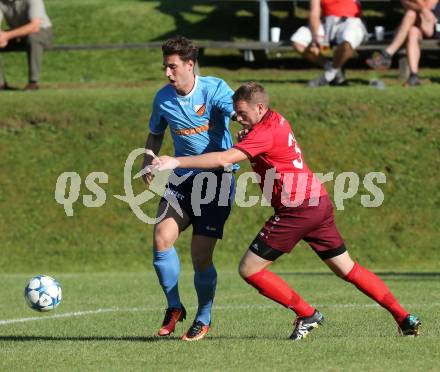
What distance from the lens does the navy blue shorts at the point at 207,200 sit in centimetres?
879

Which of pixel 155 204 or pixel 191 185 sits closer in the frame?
pixel 191 185

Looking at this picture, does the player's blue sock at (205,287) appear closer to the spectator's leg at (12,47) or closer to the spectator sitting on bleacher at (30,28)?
the spectator sitting on bleacher at (30,28)

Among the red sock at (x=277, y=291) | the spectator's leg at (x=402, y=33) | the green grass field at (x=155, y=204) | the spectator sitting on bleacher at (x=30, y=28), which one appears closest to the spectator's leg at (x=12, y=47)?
the spectator sitting on bleacher at (x=30, y=28)

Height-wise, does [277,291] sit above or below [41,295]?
above

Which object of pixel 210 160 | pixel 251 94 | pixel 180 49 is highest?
pixel 180 49

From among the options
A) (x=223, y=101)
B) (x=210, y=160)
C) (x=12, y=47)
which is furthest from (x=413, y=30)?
(x=210, y=160)

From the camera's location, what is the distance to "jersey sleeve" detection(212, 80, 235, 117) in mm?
8664

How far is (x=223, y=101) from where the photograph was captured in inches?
342

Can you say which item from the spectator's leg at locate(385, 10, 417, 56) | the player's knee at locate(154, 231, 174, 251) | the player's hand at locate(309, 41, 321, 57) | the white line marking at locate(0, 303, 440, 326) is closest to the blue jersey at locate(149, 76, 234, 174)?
the player's knee at locate(154, 231, 174, 251)

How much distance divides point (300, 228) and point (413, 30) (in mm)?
11436

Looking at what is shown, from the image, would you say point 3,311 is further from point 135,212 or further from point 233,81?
point 233,81

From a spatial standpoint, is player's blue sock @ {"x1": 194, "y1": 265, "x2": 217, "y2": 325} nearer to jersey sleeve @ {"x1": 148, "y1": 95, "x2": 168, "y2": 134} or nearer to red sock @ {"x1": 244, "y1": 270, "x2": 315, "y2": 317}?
red sock @ {"x1": 244, "y1": 270, "x2": 315, "y2": 317}

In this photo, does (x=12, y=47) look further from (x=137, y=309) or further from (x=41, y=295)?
(x=41, y=295)

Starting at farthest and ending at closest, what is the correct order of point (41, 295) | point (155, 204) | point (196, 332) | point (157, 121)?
point (155, 204), point (41, 295), point (157, 121), point (196, 332)
